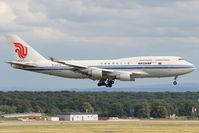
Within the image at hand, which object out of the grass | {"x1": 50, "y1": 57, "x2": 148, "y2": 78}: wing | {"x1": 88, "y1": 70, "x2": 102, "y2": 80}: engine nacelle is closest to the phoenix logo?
{"x1": 50, "y1": 57, "x2": 148, "y2": 78}: wing

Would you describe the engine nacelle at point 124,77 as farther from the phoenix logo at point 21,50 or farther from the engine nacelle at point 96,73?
the phoenix logo at point 21,50

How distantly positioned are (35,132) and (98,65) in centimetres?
1905

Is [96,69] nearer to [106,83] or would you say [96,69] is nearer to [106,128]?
[106,83]

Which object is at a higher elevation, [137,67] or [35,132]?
[137,67]

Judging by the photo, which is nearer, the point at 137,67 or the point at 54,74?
the point at 137,67

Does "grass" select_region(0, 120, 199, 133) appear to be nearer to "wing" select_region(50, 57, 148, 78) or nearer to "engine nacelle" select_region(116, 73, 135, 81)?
"engine nacelle" select_region(116, 73, 135, 81)

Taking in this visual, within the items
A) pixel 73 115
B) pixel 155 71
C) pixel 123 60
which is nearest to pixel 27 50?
pixel 123 60

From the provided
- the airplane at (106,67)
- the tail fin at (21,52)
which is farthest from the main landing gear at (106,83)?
the tail fin at (21,52)

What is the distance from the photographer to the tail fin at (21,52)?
109 meters

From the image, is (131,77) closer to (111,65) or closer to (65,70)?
(111,65)

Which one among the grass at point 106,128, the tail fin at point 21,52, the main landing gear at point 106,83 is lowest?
the grass at point 106,128

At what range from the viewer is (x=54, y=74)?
354 feet

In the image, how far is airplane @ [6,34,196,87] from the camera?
328 feet

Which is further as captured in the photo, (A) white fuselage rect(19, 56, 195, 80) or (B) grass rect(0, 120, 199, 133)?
(B) grass rect(0, 120, 199, 133)
